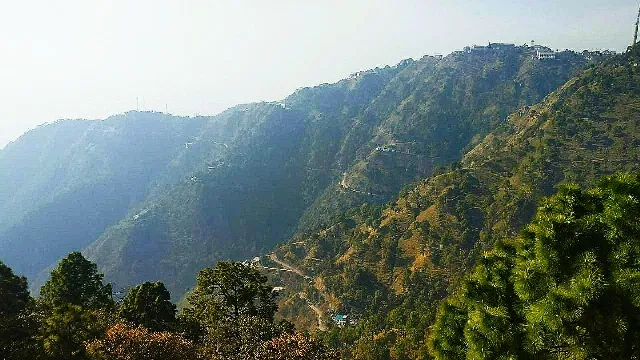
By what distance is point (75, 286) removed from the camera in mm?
45188

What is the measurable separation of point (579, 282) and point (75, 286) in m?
44.7

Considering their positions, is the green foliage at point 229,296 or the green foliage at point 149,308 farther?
the green foliage at point 149,308

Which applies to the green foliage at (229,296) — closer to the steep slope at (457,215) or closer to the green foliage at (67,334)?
the green foliage at (67,334)

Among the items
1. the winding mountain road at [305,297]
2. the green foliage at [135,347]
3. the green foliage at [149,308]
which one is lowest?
the winding mountain road at [305,297]

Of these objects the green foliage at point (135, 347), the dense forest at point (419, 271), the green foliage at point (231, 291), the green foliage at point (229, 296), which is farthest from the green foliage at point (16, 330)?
the green foliage at point (231, 291)

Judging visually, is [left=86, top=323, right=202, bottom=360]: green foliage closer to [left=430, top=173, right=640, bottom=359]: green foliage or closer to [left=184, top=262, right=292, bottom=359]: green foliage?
[left=184, top=262, right=292, bottom=359]: green foliage

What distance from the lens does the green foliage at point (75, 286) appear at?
146 ft

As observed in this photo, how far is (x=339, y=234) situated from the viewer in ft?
409

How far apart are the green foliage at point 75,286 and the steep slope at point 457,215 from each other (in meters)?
35.5

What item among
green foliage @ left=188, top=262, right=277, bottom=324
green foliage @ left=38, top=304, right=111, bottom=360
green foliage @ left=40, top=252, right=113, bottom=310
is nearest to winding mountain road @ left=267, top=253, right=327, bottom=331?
green foliage @ left=40, top=252, right=113, bottom=310

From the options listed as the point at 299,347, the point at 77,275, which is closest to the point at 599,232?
the point at 299,347

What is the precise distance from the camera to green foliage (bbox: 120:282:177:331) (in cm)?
3938

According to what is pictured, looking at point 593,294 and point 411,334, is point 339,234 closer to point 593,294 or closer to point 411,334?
point 411,334

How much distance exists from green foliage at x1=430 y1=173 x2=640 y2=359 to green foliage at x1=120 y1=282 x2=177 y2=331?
101 feet
